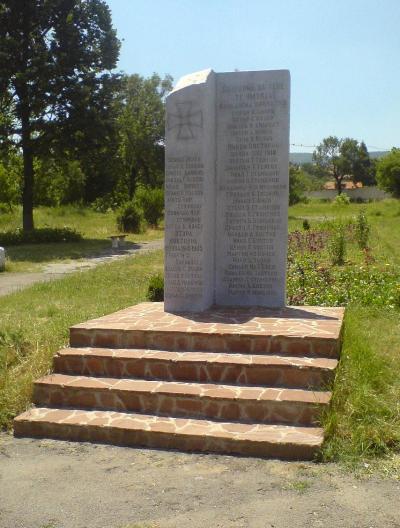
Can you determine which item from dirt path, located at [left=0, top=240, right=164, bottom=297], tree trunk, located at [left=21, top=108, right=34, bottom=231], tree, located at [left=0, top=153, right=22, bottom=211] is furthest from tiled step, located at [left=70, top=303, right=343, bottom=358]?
tree, located at [left=0, top=153, right=22, bottom=211]

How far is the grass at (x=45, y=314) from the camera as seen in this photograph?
5999 millimetres

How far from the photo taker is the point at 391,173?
61688 millimetres

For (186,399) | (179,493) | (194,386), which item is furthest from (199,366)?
(179,493)

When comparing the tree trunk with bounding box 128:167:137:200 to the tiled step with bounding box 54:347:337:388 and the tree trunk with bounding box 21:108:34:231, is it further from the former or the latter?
the tiled step with bounding box 54:347:337:388

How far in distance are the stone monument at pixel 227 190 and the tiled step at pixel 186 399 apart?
1998 millimetres

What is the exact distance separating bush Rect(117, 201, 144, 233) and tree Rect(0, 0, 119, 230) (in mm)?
5251

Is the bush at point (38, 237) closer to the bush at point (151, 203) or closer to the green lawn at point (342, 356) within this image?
the bush at point (151, 203)

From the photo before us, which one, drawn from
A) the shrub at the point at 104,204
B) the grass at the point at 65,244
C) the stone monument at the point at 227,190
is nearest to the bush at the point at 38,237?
the grass at the point at 65,244

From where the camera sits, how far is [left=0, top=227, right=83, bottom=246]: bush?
2370cm

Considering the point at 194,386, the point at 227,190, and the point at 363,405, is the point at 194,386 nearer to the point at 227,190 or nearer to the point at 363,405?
the point at 363,405

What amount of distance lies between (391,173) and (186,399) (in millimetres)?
60340

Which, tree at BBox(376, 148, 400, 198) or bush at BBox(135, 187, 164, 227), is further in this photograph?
tree at BBox(376, 148, 400, 198)

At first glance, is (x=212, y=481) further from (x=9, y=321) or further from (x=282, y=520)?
(x=9, y=321)

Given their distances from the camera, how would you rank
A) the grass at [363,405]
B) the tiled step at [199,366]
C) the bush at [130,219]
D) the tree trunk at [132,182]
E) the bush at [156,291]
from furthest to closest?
the tree trunk at [132,182]
the bush at [130,219]
the bush at [156,291]
the tiled step at [199,366]
the grass at [363,405]
